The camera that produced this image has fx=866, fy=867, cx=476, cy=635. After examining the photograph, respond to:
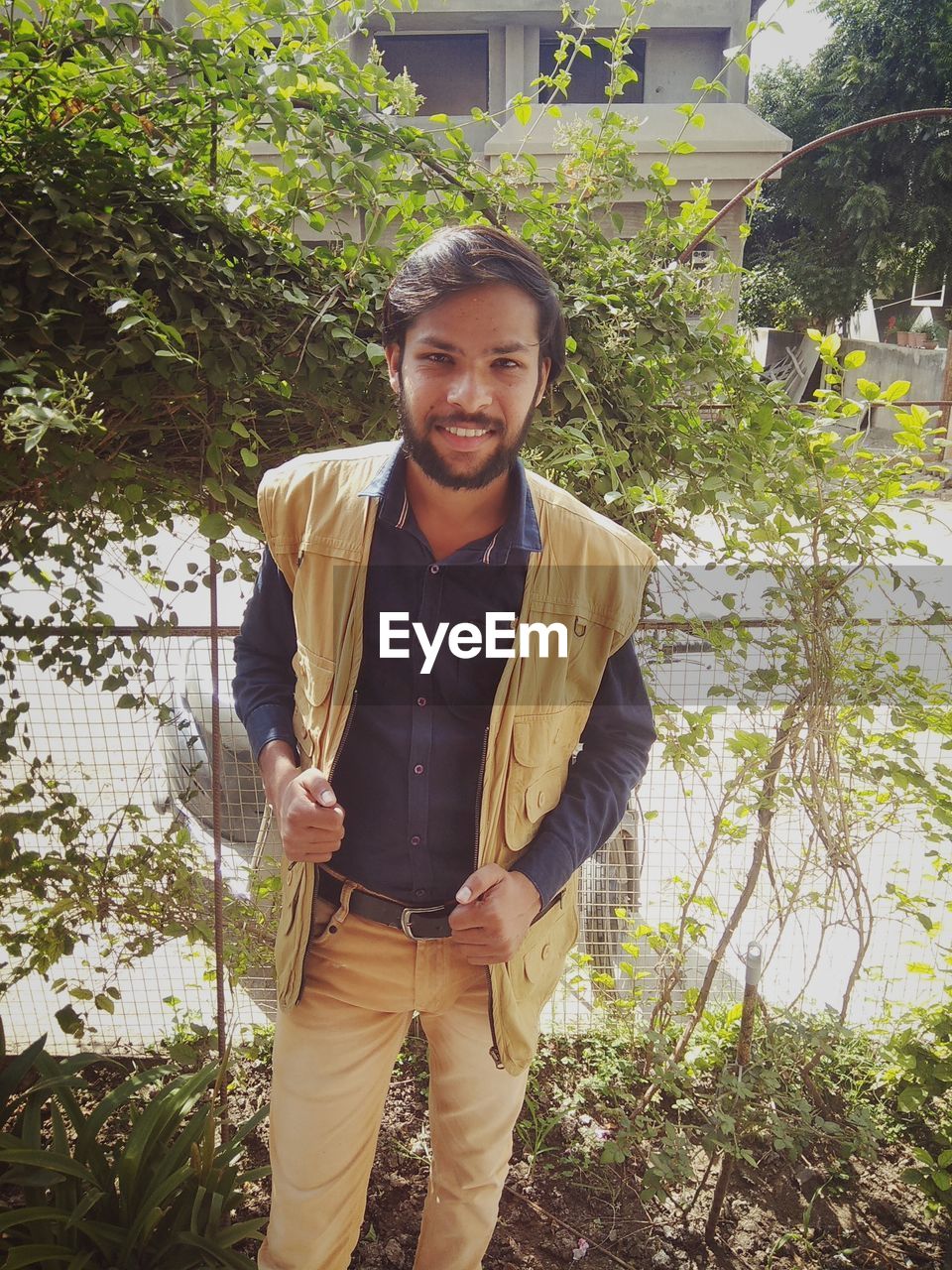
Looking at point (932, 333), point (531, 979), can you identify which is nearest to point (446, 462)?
point (531, 979)

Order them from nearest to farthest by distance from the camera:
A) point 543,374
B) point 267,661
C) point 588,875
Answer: point 543,374 < point 267,661 < point 588,875

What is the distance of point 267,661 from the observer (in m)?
1.76

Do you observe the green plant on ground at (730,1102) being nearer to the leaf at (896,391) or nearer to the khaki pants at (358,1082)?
the khaki pants at (358,1082)

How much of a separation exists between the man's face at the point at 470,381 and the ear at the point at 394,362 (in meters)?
0.07

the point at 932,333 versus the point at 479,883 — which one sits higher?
the point at 932,333

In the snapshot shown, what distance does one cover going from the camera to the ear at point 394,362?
5.20 ft

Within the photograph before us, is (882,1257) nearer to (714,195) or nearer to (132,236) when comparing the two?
(132,236)

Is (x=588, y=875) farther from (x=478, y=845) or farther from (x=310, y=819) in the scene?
(x=310, y=819)

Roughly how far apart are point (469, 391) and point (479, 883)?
0.81m

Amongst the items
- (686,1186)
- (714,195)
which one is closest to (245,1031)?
(686,1186)

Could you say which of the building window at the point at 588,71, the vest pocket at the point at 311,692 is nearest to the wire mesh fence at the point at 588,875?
the vest pocket at the point at 311,692

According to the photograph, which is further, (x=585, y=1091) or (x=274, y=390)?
(x=585, y=1091)

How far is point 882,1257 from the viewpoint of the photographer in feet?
7.33

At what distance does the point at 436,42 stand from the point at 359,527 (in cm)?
1802
